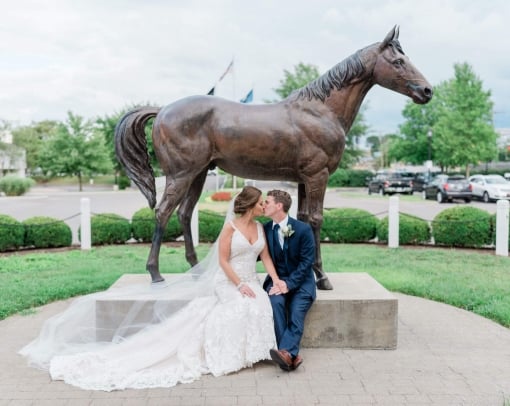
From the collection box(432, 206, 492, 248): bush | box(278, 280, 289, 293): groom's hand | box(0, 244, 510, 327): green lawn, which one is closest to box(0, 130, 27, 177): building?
box(0, 244, 510, 327): green lawn

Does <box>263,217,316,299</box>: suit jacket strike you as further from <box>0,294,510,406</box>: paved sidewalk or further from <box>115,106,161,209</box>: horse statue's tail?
<box>115,106,161,209</box>: horse statue's tail

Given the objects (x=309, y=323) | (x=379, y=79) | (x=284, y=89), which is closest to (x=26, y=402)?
(x=309, y=323)

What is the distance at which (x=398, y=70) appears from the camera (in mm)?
5191

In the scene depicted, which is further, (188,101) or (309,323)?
(188,101)

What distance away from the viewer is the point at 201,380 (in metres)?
4.13

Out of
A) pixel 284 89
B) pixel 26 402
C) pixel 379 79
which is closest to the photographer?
pixel 26 402

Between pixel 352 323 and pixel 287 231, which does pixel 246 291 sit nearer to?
pixel 287 231

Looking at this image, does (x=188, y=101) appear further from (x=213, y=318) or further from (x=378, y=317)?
(x=378, y=317)

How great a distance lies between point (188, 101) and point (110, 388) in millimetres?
3011

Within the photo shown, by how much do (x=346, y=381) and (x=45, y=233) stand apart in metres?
10.0

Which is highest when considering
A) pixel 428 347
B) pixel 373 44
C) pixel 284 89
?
pixel 284 89

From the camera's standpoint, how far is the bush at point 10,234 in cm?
1161

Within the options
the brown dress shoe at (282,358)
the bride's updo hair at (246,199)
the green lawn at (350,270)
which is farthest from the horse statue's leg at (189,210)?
the green lawn at (350,270)

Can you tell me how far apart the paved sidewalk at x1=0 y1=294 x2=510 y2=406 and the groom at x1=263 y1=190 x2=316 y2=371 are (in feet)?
1.33
